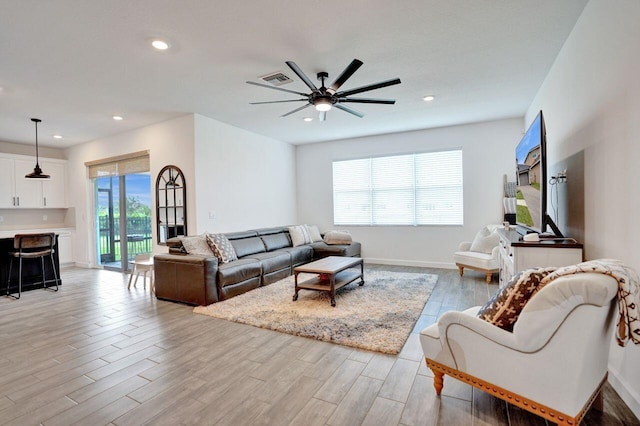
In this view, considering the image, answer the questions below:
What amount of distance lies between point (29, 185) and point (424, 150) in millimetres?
8239

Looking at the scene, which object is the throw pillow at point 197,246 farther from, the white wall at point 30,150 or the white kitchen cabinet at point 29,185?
the white wall at point 30,150

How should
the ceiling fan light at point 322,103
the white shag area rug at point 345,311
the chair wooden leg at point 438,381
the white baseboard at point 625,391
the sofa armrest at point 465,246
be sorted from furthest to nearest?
1. the sofa armrest at point 465,246
2. the ceiling fan light at point 322,103
3. the white shag area rug at point 345,311
4. the chair wooden leg at point 438,381
5. the white baseboard at point 625,391

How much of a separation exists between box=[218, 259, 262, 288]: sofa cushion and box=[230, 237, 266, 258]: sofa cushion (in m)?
0.40

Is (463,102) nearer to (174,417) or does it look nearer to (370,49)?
(370,49)

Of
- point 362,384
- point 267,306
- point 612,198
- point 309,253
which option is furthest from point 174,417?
point 309,253

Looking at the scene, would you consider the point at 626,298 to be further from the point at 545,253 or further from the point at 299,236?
the point at 299,236

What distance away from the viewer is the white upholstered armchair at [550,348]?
140 cm

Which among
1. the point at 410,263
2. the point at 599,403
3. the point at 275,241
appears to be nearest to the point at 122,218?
the point at 275,241

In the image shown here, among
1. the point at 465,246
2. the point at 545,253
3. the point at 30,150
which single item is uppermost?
the point at 30,150

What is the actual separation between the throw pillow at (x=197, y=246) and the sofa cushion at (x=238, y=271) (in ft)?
1.12

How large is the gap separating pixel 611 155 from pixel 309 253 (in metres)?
4.73

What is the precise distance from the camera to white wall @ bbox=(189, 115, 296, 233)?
200 inches

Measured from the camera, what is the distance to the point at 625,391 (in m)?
1.91

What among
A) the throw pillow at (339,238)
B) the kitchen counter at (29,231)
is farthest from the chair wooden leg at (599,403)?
the kitchen counter at (29,231)
